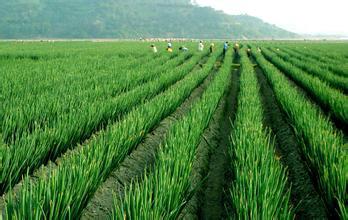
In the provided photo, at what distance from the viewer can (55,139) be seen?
2.93 meters

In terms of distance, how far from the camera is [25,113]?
3551 mm

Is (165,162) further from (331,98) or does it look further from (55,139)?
(331,98)

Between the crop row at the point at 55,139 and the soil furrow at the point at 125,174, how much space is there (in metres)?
0.48

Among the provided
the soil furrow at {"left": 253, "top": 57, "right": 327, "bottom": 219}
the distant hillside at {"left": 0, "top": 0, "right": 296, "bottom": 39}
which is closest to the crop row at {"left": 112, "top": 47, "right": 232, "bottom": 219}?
the soil furrow at {"left": 253, "top": 57, "right": 327, "bottom": 219}

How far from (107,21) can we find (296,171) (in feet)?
450

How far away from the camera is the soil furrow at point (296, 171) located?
7.78 ft

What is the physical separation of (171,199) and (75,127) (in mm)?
1768

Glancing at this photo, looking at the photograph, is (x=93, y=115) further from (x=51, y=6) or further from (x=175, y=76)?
(x=51, y=6)

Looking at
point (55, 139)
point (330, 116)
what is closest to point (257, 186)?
point (55, 139)

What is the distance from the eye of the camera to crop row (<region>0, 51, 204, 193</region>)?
7.67 feet

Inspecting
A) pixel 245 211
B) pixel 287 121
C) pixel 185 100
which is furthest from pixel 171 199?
pixel 185 100

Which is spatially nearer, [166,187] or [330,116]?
[166,187]

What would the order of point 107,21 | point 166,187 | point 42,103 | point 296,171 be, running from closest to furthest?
point 166,187 < point 296,171 < point 42,103 < point 107,21

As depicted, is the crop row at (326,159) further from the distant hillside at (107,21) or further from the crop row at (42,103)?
the distant hillside at (107,21)
